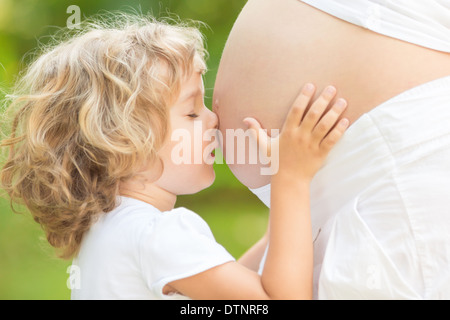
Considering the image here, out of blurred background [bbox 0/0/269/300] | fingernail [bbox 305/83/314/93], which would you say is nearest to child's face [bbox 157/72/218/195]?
fingernail [bbox 305/83/314/93]

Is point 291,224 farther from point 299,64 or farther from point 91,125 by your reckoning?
point 91,125

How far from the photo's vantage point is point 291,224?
3.03 feet

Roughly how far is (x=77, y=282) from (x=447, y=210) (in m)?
0.66

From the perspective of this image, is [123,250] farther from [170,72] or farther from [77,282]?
[170,72]

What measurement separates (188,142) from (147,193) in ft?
0.42

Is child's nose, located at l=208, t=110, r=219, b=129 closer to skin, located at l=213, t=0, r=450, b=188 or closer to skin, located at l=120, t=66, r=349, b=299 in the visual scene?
skin, located at l=213, t=0, r=450, b=188

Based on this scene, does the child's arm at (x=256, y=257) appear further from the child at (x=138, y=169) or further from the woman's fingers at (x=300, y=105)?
the woman's fingers at (x=300, y=105)

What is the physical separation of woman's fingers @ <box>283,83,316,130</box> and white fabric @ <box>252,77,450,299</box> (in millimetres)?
83

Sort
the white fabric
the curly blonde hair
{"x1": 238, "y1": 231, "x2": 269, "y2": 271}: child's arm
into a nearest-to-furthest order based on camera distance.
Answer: the white fabric, the curly blonde hair, {"x1": 238, "y1": 231, "x2": 269, "y2": 271}: child's arm

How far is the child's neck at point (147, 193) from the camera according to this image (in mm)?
1077

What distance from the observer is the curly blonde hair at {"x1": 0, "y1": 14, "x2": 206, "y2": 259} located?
1.03 meters

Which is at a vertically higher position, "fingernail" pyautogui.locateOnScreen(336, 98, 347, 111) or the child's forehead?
the child's forehead

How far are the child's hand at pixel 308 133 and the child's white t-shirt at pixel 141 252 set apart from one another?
7.3 inches
